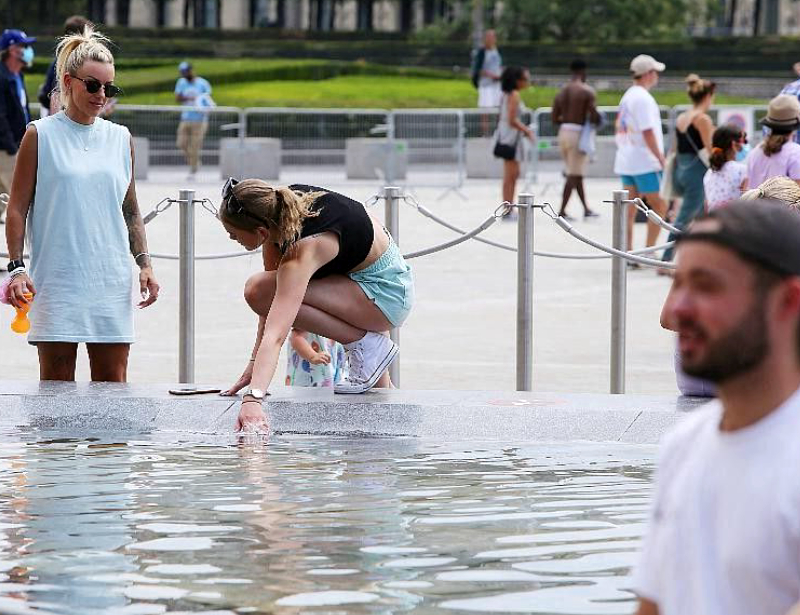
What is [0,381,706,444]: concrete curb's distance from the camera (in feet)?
21.7

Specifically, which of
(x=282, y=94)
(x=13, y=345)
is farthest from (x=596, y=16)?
(x=13, y=345)

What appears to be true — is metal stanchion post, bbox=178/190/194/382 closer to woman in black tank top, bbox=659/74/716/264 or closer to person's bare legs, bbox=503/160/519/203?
woman in black tank top, bbox=659/74/716/264

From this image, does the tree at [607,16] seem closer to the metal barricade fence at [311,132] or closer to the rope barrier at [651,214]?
the metal barricade fence at [311,132]

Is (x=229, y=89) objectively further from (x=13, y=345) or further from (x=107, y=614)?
(x=107, y=614)

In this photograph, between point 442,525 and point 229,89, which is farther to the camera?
point 229,89

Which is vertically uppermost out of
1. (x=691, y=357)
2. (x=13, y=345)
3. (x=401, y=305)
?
(x=691, y=357)

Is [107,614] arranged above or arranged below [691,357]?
below

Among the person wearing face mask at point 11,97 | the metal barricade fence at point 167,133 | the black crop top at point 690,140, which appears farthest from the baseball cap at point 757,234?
the metal barricade fence at point 167,133

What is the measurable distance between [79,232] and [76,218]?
0.18 feet

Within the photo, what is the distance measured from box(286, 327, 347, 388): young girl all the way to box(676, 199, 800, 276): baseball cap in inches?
191

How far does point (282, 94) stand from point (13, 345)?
31817 mm

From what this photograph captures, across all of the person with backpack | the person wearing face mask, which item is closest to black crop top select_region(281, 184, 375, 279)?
the person wearing face mask

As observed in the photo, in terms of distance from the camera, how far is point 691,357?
2.49 meters

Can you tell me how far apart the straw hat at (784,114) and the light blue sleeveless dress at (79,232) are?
14.4ft
